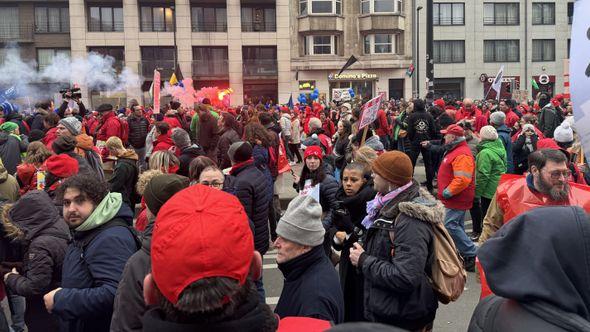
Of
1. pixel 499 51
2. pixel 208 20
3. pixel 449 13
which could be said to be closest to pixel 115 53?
pixel 208 20

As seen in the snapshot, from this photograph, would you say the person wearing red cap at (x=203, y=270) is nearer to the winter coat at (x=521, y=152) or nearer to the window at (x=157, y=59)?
the winter coat at (x=521, y=152)

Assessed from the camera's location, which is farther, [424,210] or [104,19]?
[104,19]

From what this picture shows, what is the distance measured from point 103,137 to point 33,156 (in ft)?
17.7

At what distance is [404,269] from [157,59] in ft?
126

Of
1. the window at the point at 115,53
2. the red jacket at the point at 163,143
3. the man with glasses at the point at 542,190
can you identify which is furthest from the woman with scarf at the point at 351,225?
the window at the point at 115,53

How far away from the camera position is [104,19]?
39.0 meters

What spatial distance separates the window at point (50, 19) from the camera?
129ft

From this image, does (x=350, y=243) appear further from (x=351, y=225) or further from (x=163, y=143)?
(x=163, y=143)

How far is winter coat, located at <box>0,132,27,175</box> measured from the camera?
26.1 feet

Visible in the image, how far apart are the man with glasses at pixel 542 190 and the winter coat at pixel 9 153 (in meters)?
6.79

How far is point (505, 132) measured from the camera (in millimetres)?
8930

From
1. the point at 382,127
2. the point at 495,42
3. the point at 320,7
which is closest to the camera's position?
the point at 382,127

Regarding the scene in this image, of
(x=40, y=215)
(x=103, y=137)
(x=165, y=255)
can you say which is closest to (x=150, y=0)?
(x=103, y=137)

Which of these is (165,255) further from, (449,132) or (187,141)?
(187,141)
